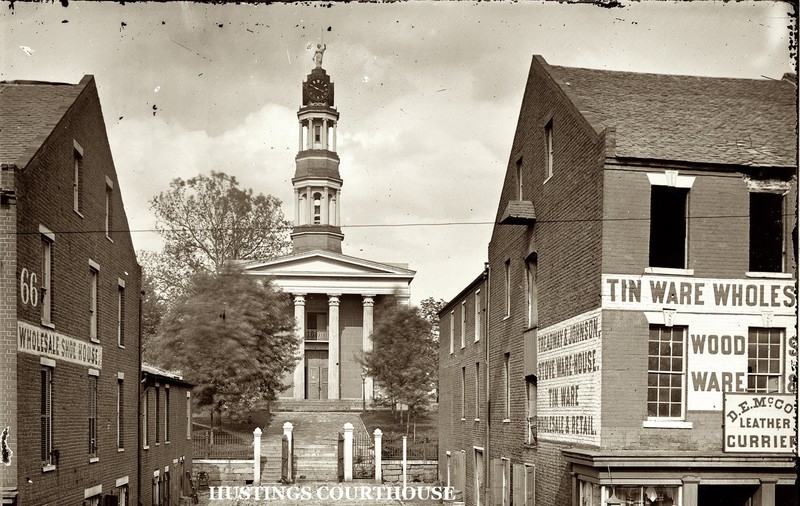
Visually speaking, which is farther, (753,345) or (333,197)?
(333,197)

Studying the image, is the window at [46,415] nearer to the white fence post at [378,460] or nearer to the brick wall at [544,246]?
the brick wall at [544,246]

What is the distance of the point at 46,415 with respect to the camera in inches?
729

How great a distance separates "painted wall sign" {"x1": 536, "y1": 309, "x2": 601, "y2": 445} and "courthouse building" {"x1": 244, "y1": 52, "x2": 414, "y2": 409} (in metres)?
43.1

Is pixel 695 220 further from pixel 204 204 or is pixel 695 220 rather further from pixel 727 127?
pixel 204 204

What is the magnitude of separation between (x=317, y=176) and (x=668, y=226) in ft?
163

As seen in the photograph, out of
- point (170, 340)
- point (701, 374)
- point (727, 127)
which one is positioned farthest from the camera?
point (170, 340)

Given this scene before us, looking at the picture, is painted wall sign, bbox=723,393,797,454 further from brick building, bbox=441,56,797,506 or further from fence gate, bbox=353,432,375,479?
fence gate, bbox=353,432,375,479

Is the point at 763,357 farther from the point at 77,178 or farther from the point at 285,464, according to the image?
the point at 285,464

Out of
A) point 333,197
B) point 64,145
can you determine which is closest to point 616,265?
point 64,145

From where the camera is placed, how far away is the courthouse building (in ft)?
220

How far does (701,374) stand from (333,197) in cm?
5210

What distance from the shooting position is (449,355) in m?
39.4

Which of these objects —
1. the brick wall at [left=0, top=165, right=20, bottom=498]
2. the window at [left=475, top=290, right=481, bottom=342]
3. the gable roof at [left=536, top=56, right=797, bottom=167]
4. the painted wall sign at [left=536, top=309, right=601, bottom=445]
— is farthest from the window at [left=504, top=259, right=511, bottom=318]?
the brick wall at [left=0, top=165, right=20, bottom=498]

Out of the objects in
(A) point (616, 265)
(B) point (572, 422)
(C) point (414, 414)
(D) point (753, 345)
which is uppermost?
(A) point (616, 265)
